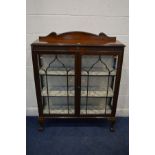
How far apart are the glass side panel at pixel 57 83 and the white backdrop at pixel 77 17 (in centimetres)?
39

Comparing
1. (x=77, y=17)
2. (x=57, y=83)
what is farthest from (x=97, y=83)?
(x=77, y=17)

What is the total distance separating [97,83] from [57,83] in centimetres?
48

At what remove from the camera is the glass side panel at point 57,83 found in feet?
7.04

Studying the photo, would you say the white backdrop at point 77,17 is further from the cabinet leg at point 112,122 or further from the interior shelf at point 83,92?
the cabinet leg at point 112,122

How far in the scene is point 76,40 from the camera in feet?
7.08

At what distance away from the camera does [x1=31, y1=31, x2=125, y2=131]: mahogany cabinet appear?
200 cm

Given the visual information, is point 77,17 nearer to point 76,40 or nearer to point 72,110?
point 76,40

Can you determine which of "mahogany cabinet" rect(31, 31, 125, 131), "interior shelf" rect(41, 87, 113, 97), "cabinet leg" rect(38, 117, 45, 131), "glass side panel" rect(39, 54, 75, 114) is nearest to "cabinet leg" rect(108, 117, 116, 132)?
"mahogany cabinet" rect(31, 31, 125, 131)

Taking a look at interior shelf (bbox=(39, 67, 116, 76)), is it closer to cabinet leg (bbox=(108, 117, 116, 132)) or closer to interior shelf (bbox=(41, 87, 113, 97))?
interior shelf (bbox=(41, 87, 113, 97))

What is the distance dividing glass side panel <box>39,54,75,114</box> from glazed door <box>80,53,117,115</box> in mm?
134

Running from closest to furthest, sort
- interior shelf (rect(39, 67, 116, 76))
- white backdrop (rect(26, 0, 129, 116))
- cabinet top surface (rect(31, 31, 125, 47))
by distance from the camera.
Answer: cabinet top surface (rect(31, 31, 125, 47))
interior shelf (rect(39, 67, 116, 76))
white backdrop (rect(26, 0, 129, 116))
